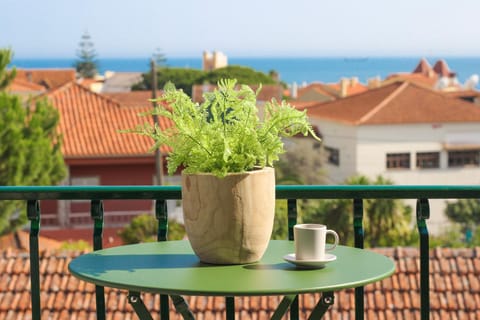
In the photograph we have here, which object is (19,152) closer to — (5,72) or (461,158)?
(5,72)

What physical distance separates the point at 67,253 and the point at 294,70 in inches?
5682

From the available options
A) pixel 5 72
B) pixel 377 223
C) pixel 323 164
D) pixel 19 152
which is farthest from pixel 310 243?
pixel 323 164

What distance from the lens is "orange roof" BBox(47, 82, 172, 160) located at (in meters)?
36.2

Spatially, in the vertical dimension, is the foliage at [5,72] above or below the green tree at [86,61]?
below

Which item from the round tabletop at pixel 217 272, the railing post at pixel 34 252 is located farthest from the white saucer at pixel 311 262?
the railing post at pixel 34 252

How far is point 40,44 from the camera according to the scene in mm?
102625

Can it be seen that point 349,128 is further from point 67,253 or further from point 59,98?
point 67,253

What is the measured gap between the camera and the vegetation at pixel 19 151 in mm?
25547

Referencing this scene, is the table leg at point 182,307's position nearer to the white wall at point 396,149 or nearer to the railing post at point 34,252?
the railing post at point 34,252

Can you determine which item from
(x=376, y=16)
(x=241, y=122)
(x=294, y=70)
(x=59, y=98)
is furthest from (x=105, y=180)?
(x=294, y=70)

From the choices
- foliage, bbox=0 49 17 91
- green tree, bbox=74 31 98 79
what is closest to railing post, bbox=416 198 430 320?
foliage, bbox=0 49 17 91

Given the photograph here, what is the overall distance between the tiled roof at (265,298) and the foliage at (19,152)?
12.0 meters

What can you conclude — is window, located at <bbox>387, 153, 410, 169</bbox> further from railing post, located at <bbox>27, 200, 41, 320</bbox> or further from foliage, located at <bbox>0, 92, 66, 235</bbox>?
railing post, located at <bbox>27, 200, 41, 320</bbox>

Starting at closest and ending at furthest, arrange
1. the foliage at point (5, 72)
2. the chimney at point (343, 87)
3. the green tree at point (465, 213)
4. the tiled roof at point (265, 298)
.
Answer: the tiled roof at point (265, 298)
the foliage at point (5, 72)
the green tree at point (465, 213)
the chimney at point (343, 87)
